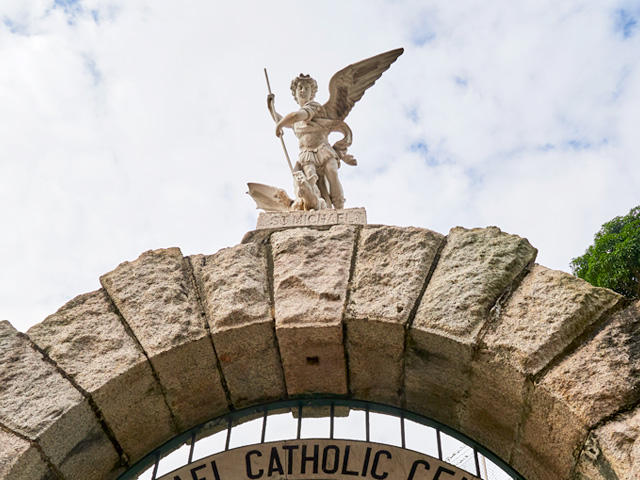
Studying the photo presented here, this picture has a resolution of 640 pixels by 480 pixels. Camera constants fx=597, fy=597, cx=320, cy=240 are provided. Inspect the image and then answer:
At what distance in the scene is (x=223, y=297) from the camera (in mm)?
3115

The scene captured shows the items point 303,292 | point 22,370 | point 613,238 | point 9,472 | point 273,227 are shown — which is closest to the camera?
point 9,472

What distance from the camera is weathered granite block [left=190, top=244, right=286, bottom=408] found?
3020 mm

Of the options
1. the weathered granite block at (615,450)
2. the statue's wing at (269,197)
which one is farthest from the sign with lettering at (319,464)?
the statue's wing at (269,197)

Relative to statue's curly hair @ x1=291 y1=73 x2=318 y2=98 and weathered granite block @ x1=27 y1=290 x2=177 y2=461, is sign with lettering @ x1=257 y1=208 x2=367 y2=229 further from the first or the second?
statue's curly hair @ x1=291 y1=73 x2=318 y2=98

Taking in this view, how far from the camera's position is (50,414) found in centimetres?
270

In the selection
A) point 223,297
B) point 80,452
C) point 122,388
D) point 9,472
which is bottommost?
point 9,472

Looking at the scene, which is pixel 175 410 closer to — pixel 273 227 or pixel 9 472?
pixel 9 472

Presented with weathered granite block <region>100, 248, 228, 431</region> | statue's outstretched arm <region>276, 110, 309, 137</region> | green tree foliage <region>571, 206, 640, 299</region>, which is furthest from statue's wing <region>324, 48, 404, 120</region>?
green tree foliage <region>571, 206, 640, 299</region>

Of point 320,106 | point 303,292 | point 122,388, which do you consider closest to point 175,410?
point 122,388

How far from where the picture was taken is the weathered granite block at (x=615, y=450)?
222cm

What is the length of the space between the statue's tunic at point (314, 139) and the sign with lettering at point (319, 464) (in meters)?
2.85

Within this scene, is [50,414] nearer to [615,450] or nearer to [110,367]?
[110,367]

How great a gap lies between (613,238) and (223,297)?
26.3 feet

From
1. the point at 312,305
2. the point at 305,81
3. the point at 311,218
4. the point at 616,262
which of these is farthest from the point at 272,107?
the point at 616,262
